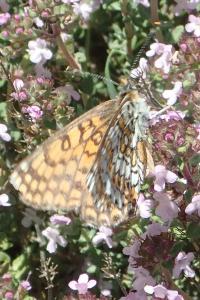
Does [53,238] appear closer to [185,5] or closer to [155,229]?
[155,229]

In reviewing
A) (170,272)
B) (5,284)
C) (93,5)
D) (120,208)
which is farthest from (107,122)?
(93,5)

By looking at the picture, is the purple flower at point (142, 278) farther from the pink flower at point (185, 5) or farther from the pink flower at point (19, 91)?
the pink flower at point (185, 5)

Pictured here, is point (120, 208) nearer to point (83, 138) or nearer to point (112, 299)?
point (83, 138)

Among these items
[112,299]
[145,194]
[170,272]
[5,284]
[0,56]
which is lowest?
[112,299]

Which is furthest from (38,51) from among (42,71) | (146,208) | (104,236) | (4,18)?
(146,208)

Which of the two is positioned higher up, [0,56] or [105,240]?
[0,56]

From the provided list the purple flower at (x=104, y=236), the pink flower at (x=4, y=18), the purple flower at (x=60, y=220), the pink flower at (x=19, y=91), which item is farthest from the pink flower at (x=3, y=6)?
the purple flower at (x=104, y=236)
